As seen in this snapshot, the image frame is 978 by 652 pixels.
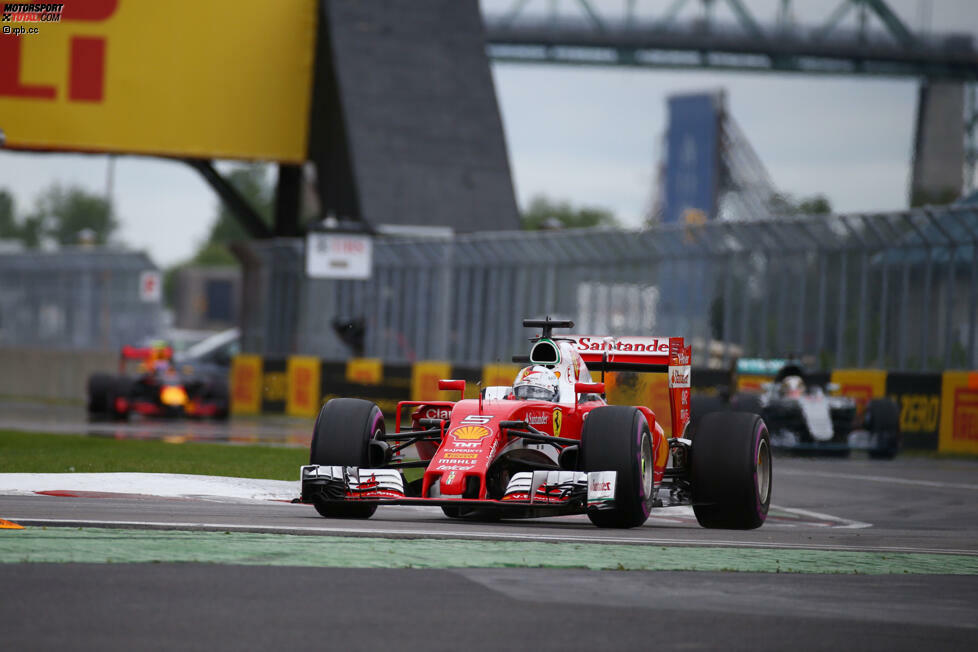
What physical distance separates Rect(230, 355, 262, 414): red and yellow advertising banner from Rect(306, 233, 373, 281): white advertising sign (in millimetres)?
3306

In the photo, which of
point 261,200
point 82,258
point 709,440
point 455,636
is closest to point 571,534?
point 709,440

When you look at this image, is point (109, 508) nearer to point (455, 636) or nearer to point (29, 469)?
point (29, 469)

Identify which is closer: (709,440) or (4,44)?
(709,440)

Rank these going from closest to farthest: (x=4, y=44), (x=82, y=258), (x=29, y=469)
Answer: (x=29, y=469), (x=4, y=44), (x=82, y=258)

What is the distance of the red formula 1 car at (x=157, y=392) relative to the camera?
94.8 feet

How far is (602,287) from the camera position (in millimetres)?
28719

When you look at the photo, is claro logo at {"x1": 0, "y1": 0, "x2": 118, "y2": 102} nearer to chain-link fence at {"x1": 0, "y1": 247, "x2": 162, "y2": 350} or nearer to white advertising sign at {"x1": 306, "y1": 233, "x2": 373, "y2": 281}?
white advertising sign at {"x1": 306, "y1": 233, "x2": 373, "y2": 281}

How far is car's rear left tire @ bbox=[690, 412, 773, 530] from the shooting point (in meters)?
11.7

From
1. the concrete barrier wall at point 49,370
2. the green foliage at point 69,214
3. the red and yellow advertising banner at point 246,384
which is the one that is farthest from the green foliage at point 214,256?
the red and yellow advertising banner at point 246,384

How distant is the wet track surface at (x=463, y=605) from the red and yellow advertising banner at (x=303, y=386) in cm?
2231

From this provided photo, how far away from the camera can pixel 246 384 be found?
35312 mm

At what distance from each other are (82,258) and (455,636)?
37632 millimetres

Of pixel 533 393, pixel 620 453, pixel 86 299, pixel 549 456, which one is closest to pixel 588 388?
pixel 533 393

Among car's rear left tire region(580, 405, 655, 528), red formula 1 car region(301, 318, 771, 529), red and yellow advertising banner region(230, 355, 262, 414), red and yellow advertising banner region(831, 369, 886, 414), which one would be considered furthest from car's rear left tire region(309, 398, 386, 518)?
red and yellow advertising banner region(230, 355, 262, 414)
